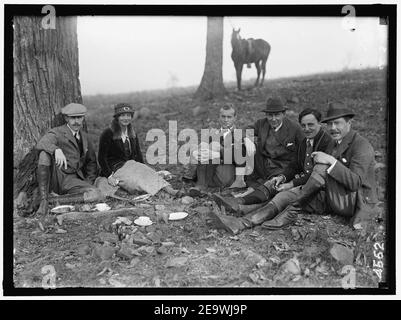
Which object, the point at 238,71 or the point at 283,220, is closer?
the point at 283,220

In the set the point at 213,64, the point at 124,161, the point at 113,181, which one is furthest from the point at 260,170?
the point at 113,181

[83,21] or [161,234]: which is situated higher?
[83,21]

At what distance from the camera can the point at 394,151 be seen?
631cm

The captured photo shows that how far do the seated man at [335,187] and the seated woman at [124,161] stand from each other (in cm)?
101

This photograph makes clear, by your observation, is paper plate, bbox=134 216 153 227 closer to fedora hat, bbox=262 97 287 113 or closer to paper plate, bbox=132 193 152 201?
paper plate, bbox=132 193 152 201

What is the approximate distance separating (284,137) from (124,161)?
6.51 ft

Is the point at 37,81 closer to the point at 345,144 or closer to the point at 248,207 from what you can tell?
the point at 248,207

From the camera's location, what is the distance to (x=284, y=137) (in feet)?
20.9

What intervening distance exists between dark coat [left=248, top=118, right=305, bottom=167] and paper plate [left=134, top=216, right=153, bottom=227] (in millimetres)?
1555

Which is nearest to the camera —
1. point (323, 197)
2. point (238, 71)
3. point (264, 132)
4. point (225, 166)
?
point (323, 197)

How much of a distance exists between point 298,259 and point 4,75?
403cm

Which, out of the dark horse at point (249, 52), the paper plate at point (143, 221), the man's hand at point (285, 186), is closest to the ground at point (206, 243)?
the paper plate at point (143, 221)

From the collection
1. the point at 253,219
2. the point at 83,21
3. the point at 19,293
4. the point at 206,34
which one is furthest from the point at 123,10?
→ the point at 19,293

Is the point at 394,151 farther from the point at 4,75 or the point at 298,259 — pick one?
the point at 4,75
